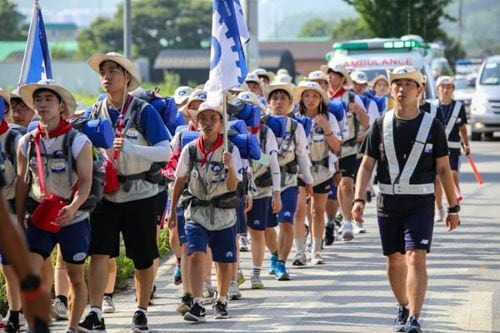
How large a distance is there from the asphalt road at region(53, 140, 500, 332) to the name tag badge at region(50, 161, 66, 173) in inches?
63.2

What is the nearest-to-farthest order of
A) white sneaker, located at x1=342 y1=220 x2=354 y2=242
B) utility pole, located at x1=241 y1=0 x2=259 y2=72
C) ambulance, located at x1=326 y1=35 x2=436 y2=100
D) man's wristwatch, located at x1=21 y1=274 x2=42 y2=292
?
man's wristwatch, located at x1=21 y1=274 x2=42 y2=292 → white sneaker, located at x1=342 y1=220 x2=354 y2=242 → utility pole, located at x1=241 y1=0 x2=259 y2=72 → ambulance, located at x1=326 y1=35 x2=436 y2=100

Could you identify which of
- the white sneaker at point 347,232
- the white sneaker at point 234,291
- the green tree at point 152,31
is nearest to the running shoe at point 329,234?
the white sneaker at point 347,232

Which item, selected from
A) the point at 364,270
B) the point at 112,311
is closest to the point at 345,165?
the point at 364,270

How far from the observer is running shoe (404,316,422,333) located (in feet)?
32.9

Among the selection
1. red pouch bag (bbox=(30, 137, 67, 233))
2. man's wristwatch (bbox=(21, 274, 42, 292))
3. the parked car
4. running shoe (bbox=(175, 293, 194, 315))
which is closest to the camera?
man's wristwatch (bbox=(21, 274, 42, 292))

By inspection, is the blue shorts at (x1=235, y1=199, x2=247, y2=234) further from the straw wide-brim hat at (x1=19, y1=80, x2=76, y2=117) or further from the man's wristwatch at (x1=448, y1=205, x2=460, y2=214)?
the straw wide-brim hat at (x1=19, y1=80, x2=76, y2=117)

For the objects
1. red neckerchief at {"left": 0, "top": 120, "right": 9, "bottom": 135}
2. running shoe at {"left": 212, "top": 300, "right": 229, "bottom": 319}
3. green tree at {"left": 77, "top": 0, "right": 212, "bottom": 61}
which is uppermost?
red neckerchief at {"left": 0, "top": 120, "right": 9, "bottom": 135}

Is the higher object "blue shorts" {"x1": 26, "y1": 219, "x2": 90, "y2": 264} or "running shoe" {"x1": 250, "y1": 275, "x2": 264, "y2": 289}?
"blue shorts" {"x1": 26, "y1": 219, "x2": 90, "y2": 264}

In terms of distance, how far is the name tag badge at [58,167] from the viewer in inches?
376

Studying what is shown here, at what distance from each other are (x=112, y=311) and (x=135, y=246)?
1439mm

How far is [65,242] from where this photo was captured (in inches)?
379

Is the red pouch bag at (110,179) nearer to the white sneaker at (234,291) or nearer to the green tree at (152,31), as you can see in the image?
the white sneaker at (234,291)

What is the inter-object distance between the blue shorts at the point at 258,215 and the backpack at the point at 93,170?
3374 mm

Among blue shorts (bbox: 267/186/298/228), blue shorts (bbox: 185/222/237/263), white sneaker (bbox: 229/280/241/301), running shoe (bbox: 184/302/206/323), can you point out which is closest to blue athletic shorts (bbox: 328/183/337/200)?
blue shorts (bbox: 267/186/298/228)
